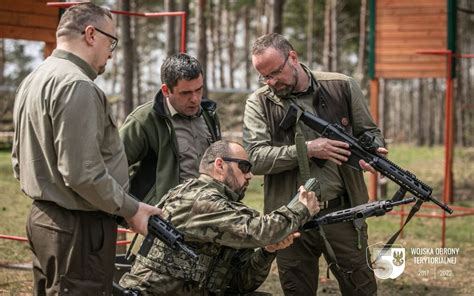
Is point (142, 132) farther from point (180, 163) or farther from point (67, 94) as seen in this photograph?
point (67, 94)

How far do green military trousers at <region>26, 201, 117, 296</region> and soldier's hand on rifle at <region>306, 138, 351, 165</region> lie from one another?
173cm

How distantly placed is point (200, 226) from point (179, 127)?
114 centimetres

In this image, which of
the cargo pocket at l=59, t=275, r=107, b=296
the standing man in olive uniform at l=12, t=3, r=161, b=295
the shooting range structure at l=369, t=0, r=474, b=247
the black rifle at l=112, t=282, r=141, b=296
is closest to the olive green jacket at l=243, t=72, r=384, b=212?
the black rifle at l=112, t=282, r=141, b=296

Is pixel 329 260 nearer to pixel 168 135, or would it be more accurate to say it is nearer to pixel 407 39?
pixel 168 135

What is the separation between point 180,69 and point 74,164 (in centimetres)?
165

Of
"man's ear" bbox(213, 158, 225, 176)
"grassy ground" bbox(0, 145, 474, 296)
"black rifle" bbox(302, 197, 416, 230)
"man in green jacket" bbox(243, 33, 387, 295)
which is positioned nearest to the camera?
"man's ear" bbox(213, 158, 225, 176)

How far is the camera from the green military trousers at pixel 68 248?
373 centimetres

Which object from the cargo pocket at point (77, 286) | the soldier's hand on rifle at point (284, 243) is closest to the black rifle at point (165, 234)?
the cargo pocket at point (77, 286)

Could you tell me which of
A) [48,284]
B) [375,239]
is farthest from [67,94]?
[375,239]

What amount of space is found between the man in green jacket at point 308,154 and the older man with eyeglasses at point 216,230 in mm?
735

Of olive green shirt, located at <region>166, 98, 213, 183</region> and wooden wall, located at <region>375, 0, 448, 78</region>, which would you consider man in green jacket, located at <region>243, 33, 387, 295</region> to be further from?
wooden wall, located at <region>375, 0, 448, 78</region>

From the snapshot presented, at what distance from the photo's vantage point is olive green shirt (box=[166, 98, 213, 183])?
17.2 ft

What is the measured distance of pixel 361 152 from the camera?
5238 mm

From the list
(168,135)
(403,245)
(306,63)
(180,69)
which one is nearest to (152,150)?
(168,135)
